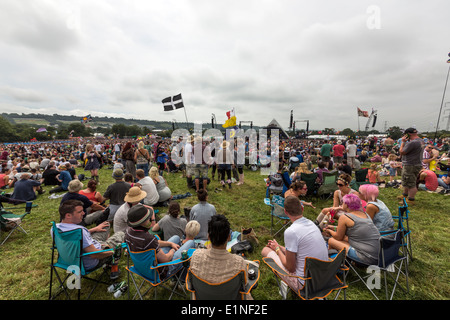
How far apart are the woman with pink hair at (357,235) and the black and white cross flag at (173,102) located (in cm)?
1280

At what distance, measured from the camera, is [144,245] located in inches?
100.0

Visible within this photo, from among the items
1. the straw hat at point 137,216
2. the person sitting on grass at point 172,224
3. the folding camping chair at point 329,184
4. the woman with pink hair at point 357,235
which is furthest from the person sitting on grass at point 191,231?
the folding camping chair at point 329,184

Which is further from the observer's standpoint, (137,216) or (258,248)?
(258,248)

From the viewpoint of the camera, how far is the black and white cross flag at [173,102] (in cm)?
1355

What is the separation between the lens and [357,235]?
289cm

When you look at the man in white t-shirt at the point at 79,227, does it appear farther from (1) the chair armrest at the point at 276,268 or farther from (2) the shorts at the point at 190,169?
(2) the shorts at the point at 190,169

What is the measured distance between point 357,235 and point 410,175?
5.24m

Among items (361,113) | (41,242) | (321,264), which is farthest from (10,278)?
(361,113)

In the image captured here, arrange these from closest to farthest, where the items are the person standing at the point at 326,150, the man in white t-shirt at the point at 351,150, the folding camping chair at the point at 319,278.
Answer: the folding camping chair at the point at 319,278 → the man in white t-shirt at the point at 351,150 → the person standing at the point at 326,150

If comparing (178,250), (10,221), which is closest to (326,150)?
(178,250)

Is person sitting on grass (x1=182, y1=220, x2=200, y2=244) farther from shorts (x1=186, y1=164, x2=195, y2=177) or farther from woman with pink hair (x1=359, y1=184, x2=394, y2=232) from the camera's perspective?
shorts (x1=186, y1=164, x2=195, y2=177)

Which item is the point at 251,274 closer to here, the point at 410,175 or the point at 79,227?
the point at 79,227

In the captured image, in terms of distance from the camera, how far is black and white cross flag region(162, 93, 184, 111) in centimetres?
1355

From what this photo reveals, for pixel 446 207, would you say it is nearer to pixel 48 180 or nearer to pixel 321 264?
pixel 321 264
